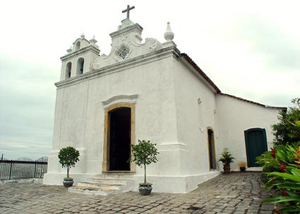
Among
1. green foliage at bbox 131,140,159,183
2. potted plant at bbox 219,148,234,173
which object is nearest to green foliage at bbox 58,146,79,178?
green foliage at bbox 131,140,159,183

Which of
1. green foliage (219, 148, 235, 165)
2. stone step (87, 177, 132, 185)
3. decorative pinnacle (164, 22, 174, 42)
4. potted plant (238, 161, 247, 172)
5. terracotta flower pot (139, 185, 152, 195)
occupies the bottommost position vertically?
terracotta flower pot (139, 185, 152, 195)

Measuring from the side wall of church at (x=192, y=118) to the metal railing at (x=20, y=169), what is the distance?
344 inches

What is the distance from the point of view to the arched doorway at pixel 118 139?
33.0 ft

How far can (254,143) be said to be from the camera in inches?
508

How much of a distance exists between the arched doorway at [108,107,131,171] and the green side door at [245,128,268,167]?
6809 mm

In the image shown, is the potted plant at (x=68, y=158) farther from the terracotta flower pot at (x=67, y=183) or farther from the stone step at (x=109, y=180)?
the stone step at (x=109, y=180)

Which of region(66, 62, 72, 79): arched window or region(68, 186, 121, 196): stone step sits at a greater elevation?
region(66, 62, 72, 79): arched window

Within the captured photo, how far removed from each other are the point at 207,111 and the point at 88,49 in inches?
274

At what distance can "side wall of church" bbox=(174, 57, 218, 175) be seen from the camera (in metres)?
8.52

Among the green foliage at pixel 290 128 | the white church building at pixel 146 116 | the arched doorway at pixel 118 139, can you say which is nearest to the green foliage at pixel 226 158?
the white church building at pixel 146 116

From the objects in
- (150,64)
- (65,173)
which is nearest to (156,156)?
(150,64)

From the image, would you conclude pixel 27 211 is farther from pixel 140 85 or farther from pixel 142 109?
pixel 140 85

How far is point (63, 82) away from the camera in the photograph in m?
12.2

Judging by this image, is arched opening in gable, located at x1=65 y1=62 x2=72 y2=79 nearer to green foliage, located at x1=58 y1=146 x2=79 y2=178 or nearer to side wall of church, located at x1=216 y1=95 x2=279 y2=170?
green foliage, located at x1=58 y1=146 x2=79 y2=178
